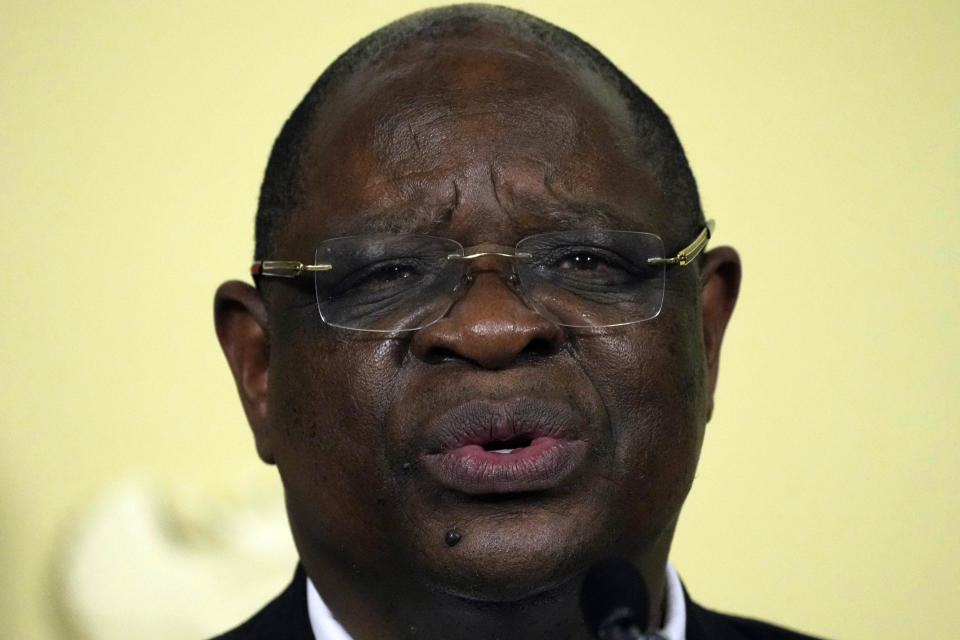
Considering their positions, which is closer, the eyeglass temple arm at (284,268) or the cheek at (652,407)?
the cheek at (652,407)

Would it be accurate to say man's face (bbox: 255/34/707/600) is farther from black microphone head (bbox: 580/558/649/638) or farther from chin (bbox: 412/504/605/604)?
black microphone head (bbox: 580/558/649/638)

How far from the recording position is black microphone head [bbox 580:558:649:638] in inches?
46.3

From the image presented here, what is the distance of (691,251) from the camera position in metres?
1.74

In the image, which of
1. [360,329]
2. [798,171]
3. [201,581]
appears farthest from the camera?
[798,171]

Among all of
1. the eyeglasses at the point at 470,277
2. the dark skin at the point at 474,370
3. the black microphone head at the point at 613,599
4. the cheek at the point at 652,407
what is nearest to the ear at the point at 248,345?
the dark skin at the point at 474,370

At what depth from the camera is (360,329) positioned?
5.31 feet

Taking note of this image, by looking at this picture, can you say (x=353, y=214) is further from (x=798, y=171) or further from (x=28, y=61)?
(x=798, y=171)

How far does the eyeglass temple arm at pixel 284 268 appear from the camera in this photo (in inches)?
65.8

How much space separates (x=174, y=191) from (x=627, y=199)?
1.17 metres

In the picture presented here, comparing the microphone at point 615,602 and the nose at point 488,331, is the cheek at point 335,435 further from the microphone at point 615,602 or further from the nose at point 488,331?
the microphone at point 615,602

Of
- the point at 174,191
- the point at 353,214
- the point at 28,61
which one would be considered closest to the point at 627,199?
the point at 353,214

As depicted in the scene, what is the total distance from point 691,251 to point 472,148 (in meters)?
0.29

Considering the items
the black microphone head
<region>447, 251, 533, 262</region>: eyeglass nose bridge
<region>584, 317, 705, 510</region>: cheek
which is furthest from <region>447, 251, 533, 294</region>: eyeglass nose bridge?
the black microphone head

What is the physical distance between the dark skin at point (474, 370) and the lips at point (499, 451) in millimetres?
14
